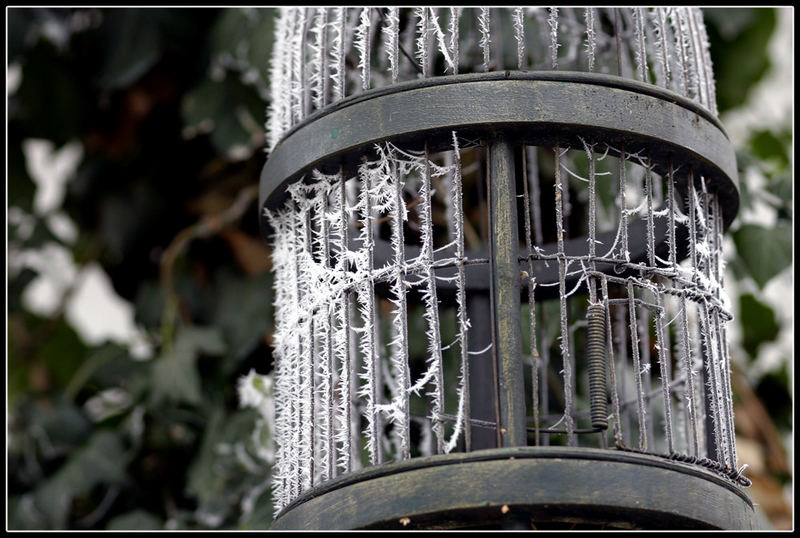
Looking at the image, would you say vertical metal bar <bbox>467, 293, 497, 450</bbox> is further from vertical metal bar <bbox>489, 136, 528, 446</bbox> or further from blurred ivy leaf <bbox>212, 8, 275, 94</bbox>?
blurred ivy leaf <bbox>212, 8, 275, 94</bbox>

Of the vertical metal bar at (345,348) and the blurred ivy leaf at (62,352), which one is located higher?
the blurred ivy leaf at (62,352)

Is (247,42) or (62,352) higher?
(247,42)

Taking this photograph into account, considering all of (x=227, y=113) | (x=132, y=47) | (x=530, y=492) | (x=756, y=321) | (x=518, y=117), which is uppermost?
(x=132, y=47)

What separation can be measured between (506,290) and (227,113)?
1.31 metres

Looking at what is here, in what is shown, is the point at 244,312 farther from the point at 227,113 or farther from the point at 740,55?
the point at 740,55

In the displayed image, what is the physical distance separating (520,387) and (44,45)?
6.15 feet

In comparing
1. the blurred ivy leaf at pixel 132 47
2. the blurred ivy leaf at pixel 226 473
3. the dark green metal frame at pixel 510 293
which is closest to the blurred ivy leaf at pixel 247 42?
the blurred ivy leaf at pixel 132 47

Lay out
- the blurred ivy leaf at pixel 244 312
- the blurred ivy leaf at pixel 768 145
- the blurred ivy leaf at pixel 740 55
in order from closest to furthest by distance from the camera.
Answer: the blurred ivy leaf at pixel 244 312 < the blurred ivy leaf at pixel 740 55 < the blurred ivy leaf at pixel 768 145

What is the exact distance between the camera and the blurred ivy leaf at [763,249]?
2.21 m

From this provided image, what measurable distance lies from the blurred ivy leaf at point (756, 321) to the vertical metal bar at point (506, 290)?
4.63 feet

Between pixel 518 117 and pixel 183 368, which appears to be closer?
pixel 518 117

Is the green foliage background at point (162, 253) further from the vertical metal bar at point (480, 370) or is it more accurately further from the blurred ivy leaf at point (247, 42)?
the vertical metal bar at point (480, 370)

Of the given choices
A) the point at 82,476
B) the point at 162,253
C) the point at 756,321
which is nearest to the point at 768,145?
the point at 756,321

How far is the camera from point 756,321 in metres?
2.80
